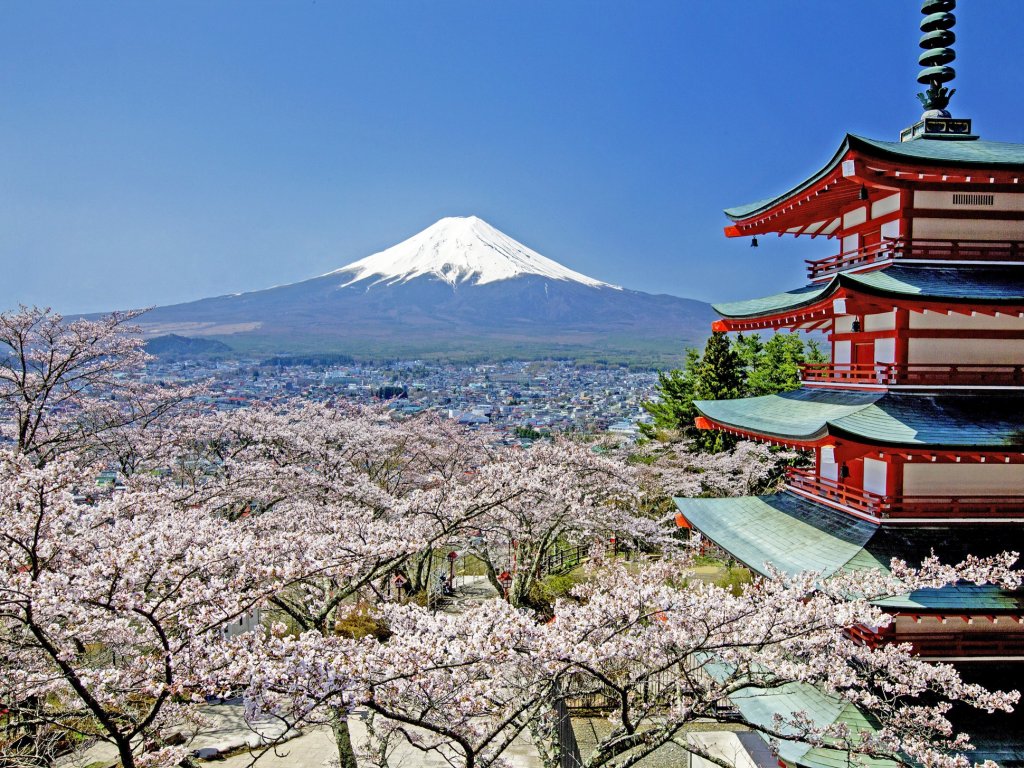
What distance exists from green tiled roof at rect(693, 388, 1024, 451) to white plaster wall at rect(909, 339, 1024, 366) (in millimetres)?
425

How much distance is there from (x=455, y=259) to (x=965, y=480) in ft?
392

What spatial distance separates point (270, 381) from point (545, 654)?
43851 mm

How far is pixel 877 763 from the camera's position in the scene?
5.48 metres

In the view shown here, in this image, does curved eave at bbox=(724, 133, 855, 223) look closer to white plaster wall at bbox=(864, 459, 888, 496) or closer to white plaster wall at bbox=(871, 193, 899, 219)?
white plaster wall at bbox=(871, 193, 899, 219)

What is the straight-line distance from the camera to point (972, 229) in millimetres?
6758

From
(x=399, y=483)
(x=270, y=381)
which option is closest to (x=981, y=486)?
(x=399, y=483)

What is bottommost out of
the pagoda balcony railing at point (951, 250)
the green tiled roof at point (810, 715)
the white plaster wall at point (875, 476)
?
the green tiled roof at point (810, 715)

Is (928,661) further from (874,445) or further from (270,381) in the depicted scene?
(270,381)

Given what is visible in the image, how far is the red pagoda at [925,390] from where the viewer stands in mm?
5859

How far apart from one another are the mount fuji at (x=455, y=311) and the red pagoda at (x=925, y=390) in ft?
260

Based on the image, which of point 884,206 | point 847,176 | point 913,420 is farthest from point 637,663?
point 884,206

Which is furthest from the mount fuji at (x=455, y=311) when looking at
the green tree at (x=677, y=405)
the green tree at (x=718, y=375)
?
the green tree at (x=718, y=375)

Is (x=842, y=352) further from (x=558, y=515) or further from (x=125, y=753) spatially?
(x=125, y=753)

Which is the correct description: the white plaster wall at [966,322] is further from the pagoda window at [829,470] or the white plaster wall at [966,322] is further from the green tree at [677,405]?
the green tree at [677,405]
